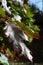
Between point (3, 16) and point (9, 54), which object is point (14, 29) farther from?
point (9, 54)

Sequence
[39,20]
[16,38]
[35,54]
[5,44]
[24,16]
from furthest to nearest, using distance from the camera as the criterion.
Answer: [39,20]
[35,54]
[24,16]
[5,44]
[16,38]

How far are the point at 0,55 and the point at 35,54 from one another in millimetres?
6305

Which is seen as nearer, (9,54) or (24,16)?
(9,54)

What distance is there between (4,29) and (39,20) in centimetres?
680

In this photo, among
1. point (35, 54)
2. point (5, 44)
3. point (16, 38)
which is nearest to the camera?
point (16, 38)

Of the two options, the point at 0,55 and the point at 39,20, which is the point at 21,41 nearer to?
the point at 0,55

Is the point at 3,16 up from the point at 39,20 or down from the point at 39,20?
down

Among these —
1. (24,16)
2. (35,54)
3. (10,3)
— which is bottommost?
(10,3)

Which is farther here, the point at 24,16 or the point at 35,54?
the point at 35,54

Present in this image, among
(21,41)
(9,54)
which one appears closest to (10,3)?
(9,54)

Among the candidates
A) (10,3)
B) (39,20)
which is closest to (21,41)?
(10,3)

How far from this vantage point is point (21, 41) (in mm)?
930

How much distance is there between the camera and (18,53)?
92cm

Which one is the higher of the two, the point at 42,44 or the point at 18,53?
the point at 42,44
